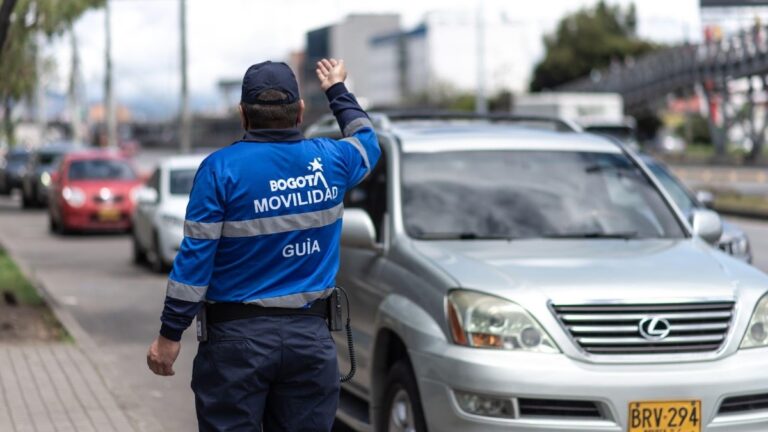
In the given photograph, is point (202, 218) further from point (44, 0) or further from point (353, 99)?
point (44, 0)

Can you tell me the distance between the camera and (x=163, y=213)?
63.7 ft

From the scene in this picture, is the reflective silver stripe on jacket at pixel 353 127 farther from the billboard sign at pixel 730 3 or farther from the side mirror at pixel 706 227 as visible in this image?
the billboard sign at pixel 730 3

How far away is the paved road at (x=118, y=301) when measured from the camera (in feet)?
31.3

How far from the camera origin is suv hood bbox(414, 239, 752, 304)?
627 centimetres

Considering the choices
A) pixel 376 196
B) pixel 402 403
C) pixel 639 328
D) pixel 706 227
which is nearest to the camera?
pixel 639 328

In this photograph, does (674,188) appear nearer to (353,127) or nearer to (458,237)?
(458,237)

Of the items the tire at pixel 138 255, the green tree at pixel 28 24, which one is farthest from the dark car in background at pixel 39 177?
the green tree at pixel 28 24

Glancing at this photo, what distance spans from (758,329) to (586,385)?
3.05 ft

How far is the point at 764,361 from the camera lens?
245 inches

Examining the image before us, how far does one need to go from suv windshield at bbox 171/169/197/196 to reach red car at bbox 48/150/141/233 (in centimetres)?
704

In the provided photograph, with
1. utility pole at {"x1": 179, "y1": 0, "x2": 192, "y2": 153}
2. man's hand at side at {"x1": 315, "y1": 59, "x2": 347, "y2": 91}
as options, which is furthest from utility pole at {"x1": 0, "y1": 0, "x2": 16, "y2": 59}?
utility pole at {"x1": 179, "y1": 0, "x2": 192, "y2": 153}

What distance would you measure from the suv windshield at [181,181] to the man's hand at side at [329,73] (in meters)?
15.3

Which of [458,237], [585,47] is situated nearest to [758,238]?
[458,237]

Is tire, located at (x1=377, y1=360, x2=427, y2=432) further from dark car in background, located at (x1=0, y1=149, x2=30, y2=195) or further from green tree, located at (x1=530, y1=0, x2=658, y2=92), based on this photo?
A: green tree, located at (x1=530, y1=0, x2=658, y2=92)
